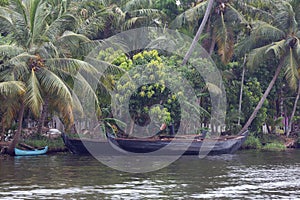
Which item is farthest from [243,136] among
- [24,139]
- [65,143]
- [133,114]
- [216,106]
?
[24,139]

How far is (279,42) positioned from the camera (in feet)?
77.6

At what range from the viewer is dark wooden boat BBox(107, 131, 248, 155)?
66.9 ft

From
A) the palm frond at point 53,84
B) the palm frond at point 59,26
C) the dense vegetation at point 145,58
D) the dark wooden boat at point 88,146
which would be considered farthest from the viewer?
the dark wooden boat at point 88,146

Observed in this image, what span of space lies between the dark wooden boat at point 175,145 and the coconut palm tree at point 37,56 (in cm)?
290

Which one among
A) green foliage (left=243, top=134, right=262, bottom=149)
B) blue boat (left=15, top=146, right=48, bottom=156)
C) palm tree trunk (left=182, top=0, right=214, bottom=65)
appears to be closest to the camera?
blue boat (left=15, top=146, right=48, bottom=156)

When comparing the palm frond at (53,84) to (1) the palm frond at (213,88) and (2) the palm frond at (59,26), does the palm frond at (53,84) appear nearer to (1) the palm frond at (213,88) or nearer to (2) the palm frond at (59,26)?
(2) the palm frond at (59,26)

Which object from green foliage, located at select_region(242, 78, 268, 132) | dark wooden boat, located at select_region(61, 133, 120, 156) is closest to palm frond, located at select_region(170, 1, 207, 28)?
green foliage, located at select_region(242, 78, 268, 132)

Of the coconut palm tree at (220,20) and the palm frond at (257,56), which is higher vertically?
the coconut palm tree at (220,20)

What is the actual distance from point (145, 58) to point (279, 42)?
237 inches

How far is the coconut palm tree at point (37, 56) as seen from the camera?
1791cm

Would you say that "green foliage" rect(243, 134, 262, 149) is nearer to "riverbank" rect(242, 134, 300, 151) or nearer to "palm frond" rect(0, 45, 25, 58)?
"riverbank" rect(242, 134, 300, 151)

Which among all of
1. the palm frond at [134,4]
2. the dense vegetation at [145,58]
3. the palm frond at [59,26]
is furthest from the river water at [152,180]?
the palm frond at [134,4]

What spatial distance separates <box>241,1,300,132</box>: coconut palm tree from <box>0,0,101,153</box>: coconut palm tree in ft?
27.3

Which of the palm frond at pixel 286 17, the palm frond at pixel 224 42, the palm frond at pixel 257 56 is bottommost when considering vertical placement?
the palm frond at pixel 257 56
